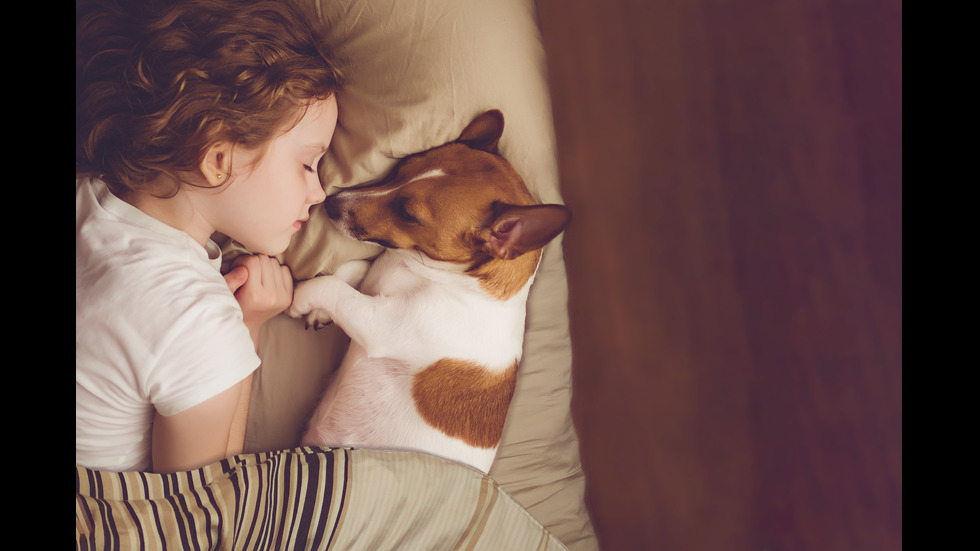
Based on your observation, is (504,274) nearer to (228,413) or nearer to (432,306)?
(432,306)

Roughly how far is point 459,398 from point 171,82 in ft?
2.77

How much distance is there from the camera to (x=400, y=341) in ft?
4.22

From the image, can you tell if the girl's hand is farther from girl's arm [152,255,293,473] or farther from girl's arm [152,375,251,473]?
girl's arm [152,375,251,473]

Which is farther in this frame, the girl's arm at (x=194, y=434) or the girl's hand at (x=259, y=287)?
the girl's hand at (x=259, y=287)

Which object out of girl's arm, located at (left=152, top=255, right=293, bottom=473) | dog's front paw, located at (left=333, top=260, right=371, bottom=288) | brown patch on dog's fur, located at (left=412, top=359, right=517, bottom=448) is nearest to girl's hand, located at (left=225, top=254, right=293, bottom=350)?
girl's arm, located at (left=152, top=255, right=293, bottom=473)

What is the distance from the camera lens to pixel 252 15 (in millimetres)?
1112

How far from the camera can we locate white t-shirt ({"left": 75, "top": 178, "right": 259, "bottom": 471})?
3.44ft

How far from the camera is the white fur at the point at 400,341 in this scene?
127cm

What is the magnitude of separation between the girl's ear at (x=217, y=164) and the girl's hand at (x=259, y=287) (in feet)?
0.68

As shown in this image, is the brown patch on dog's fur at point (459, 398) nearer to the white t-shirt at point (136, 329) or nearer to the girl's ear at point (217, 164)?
the white t-shirt at point (136, 329)

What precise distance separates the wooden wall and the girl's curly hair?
678mm

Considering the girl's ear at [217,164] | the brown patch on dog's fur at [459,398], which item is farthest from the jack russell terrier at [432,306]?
the girl's ear at [217,164]

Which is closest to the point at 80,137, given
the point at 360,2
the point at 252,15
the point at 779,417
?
the point at 252,15

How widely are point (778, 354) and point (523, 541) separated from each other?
2.32ft
